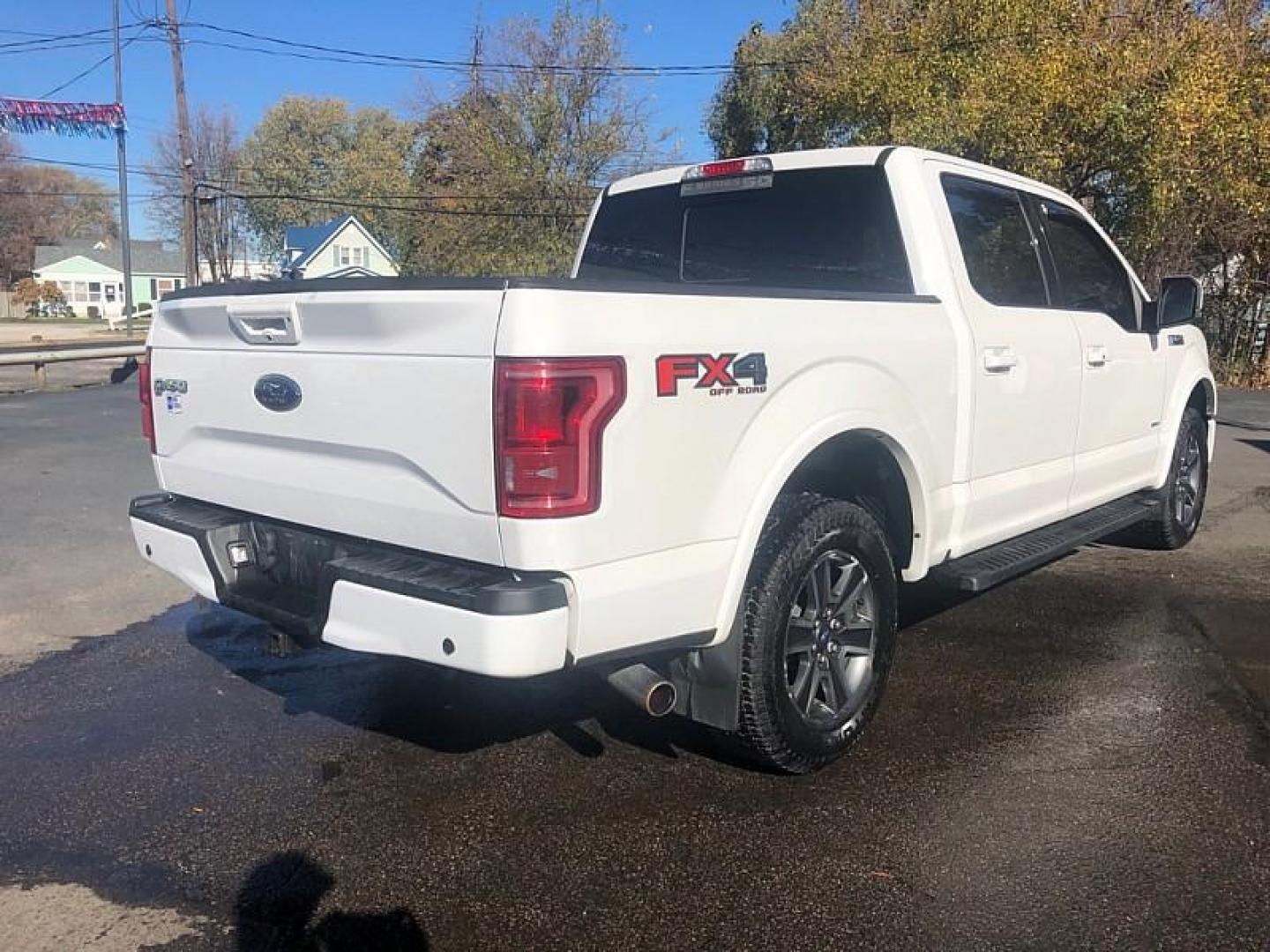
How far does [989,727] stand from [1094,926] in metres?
1.33

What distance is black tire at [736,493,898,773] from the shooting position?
3.29 meters

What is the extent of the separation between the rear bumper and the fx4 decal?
0.60 m

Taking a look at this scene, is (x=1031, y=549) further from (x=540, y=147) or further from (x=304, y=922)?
(x=540, y=147)

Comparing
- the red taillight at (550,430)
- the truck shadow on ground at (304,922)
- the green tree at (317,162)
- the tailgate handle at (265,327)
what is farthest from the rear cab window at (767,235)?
the green tree at (317,162)

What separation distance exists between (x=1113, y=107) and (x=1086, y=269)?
11.0m

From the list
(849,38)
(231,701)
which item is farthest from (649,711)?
(849,38)

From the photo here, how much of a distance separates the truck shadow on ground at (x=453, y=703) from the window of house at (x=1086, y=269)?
111 inches

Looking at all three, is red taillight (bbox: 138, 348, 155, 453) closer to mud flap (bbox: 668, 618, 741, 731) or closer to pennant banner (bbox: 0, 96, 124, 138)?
mud flap (bbox: 668, 618, 741, 731)

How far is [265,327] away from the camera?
3389 mm

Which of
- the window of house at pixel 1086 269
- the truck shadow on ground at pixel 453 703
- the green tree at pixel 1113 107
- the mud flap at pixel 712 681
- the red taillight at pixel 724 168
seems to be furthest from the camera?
the green tree at pixel 1113 107

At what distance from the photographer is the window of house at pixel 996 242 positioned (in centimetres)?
446

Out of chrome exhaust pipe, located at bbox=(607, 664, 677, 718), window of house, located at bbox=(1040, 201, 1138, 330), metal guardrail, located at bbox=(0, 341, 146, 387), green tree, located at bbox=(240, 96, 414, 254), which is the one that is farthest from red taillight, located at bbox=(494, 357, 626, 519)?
green tree, located at bbox=(240, 96, 414, 254)

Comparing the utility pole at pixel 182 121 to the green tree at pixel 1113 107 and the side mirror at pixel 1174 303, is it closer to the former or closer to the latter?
the green tree at pixel 1113 107

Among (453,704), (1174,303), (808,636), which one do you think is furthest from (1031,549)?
(453,704)
